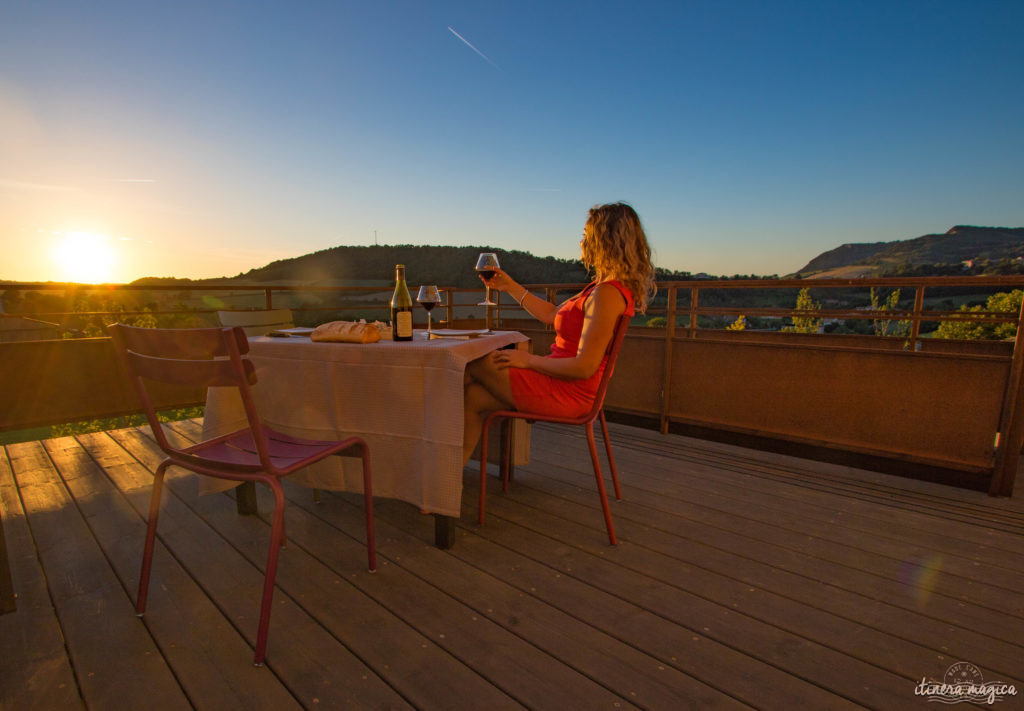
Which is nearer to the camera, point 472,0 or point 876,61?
point 472,0

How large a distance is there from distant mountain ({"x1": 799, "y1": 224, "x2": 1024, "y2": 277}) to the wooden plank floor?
2069 centimetres

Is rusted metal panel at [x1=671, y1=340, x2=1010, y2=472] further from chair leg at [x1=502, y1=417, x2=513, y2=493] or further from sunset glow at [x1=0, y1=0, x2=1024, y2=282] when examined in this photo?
chair leg at [x1=502, y1=417, x2=513, y2=493]

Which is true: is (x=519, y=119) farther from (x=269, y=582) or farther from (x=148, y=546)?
(x=269, y=582)

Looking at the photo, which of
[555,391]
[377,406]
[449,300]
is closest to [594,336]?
[555,391]

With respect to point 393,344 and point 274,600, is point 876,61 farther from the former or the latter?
point 274,600

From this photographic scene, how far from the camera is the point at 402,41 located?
21.0 feet

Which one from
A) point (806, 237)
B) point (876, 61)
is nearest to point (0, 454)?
point (876, 61)

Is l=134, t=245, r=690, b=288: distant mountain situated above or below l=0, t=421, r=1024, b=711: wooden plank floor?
above

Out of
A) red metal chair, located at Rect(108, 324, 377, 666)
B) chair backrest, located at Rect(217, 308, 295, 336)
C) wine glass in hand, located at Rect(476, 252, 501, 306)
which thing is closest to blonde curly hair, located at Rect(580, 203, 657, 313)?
wine glass in hand, located at Rect(476, 252, 501, 306)

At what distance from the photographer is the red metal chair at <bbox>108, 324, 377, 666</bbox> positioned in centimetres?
100

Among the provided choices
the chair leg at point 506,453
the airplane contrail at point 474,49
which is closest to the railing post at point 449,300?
the chair leg at point 506,453

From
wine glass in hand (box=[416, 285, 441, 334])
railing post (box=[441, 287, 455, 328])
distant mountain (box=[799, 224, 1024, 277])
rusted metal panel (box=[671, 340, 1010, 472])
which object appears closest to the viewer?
wine glass in hand (box=[416, 285, 441, 334])

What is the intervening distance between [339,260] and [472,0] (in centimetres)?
3478

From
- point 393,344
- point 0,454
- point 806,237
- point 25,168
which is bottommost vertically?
point 0,454
